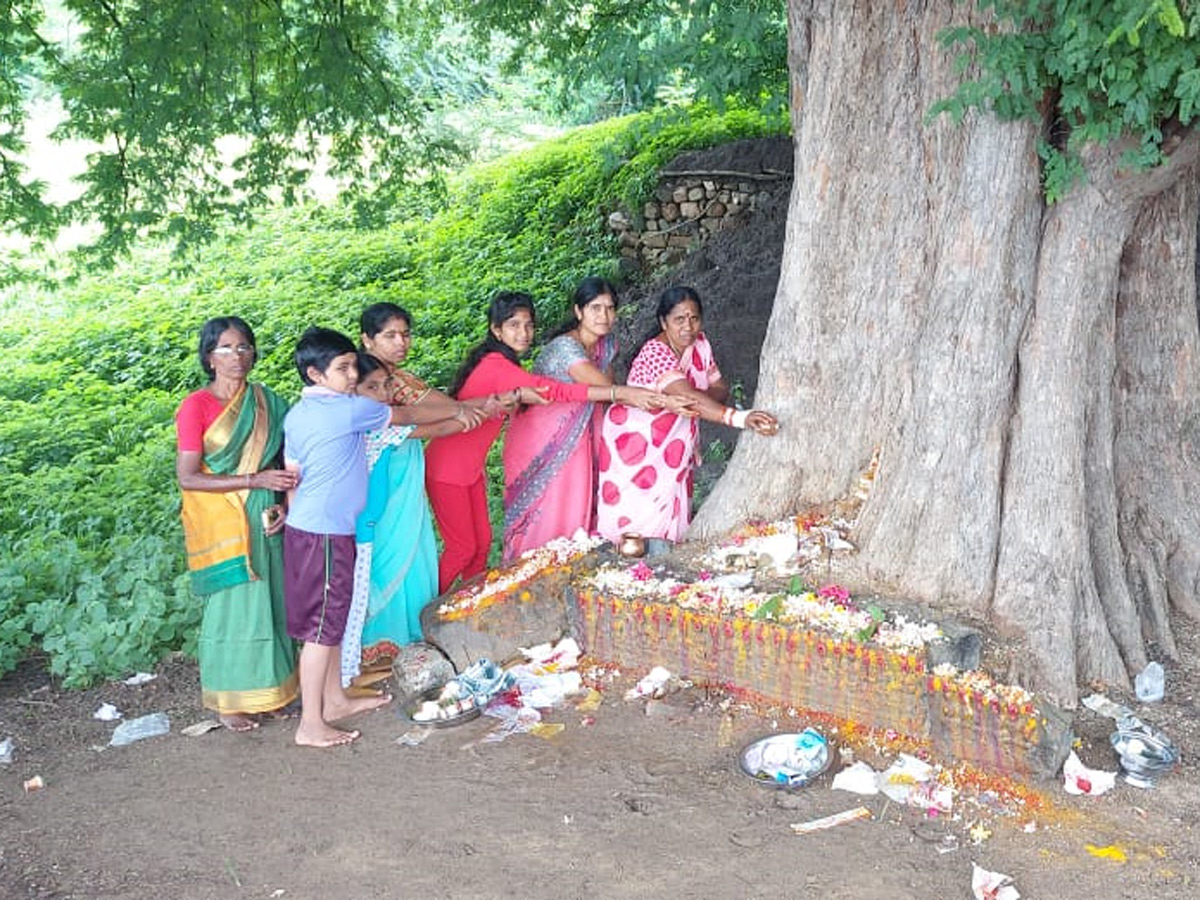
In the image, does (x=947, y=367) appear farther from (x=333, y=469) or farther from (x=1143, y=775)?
(x=333, y=469)

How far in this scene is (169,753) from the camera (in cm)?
473

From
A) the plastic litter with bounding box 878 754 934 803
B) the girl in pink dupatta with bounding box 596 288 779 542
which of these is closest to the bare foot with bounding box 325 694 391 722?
the girl in pink dupatta with bounding box 596 288 779 542

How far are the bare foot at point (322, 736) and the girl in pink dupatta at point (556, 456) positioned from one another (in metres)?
1.42

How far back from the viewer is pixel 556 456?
576cm

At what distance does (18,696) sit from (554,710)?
8.51 ft

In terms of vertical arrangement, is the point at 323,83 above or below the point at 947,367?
above

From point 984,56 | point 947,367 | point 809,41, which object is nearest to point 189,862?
point 947,367

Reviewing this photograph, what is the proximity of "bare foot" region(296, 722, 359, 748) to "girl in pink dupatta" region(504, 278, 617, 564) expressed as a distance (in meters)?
1.42

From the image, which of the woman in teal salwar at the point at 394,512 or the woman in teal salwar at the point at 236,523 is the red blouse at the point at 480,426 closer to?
the woman in teal salwar at the point at 394,512

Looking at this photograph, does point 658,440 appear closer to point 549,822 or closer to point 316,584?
point 316,584

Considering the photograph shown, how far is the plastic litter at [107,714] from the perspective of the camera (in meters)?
5.15

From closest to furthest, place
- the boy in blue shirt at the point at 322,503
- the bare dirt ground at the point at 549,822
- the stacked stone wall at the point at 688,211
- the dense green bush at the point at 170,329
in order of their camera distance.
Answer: the bare dirt ground at the point at 549,822
the boy in blue shirt at the point at 322,503
the dense green bush at the point at 170,329
the stacked stone wall at the point at 688,211

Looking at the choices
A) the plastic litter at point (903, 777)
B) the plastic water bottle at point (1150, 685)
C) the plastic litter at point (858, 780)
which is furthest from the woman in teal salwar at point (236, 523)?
the plastic water bottle at point (1150, 685)

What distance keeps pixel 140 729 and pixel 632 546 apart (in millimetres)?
2249
